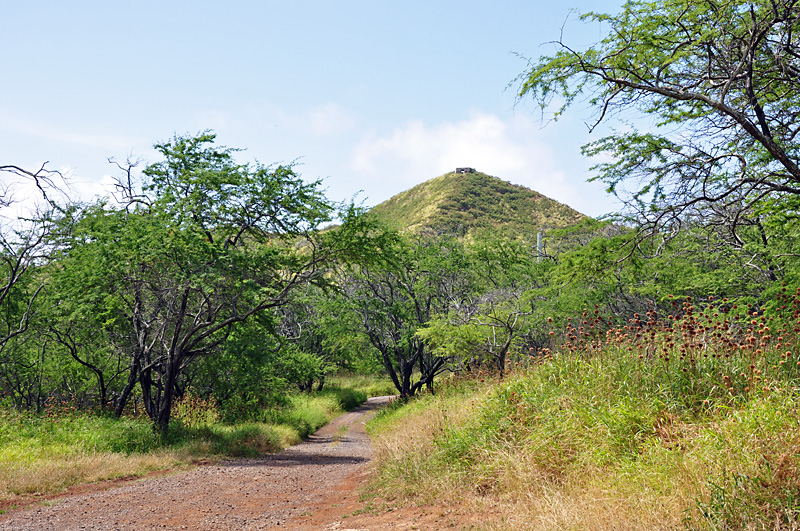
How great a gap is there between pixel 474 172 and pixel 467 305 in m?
98.7

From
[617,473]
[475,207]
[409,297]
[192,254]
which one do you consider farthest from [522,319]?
[475,207]

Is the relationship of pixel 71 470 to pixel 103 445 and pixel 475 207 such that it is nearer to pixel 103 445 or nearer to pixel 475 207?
pixel 103 445

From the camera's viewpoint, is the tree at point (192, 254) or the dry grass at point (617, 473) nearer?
the dry grass at point (617, 473)

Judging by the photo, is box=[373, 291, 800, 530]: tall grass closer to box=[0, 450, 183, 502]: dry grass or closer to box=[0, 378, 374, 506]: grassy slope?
box=[0, 450, 183, 502]: dry grass

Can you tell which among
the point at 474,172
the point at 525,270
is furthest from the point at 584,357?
the point at 474,172

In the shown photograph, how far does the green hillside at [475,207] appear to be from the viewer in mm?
87438

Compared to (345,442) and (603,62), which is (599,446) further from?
(345,442)

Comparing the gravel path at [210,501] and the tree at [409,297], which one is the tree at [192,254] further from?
the tree at [409,297]

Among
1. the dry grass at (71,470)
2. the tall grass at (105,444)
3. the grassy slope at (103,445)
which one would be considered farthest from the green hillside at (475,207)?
the dry grass at (71,470)

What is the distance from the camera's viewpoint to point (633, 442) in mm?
6035

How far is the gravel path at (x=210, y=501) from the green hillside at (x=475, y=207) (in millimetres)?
68341

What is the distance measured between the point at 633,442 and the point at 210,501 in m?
6.51

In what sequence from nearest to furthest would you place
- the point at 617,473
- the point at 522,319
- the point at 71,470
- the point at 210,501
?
1. the point at 617,473
2. the point at 210,501
3. the point at 71,470
4. the point at 522,319

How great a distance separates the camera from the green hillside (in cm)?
8744
